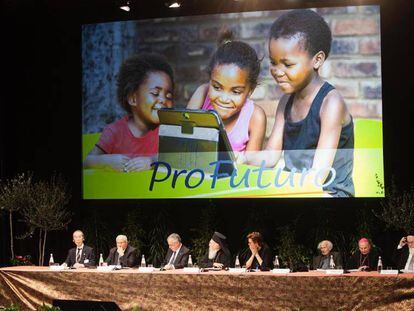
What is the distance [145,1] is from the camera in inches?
391

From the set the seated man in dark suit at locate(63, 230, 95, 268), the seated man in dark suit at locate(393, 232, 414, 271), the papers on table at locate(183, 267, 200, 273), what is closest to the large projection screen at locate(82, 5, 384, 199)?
the seated man in dark suit at locate(393, 232, 414, 271)

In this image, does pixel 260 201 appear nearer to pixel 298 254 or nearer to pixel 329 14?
pixel 298 254

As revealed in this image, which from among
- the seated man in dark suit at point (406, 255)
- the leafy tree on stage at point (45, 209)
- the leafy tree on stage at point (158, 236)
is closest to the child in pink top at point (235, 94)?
the leafy tree on stage at point (158, 236)

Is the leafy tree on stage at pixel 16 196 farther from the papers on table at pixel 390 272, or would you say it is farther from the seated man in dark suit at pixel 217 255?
the papers on table at pixel 390 272

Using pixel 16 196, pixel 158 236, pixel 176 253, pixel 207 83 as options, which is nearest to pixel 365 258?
pixel 176 253

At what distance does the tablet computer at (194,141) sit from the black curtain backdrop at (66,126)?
0.61 meters

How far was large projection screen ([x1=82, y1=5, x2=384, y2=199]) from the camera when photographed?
922 centimetres

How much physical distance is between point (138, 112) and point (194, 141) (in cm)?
85

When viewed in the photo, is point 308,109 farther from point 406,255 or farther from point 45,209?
point 45,209

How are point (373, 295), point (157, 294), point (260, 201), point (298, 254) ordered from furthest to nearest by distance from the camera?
point (260, 201), point (298, 254), point (157, 294), point (373, 295)

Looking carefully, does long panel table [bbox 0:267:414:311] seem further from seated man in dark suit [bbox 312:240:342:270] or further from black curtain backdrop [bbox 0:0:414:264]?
black curtain backdrop [bbox 0:0:414:264]

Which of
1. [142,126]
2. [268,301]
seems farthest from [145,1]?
[268,301]

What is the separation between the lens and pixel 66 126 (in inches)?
413

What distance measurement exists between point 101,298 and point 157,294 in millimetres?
582
